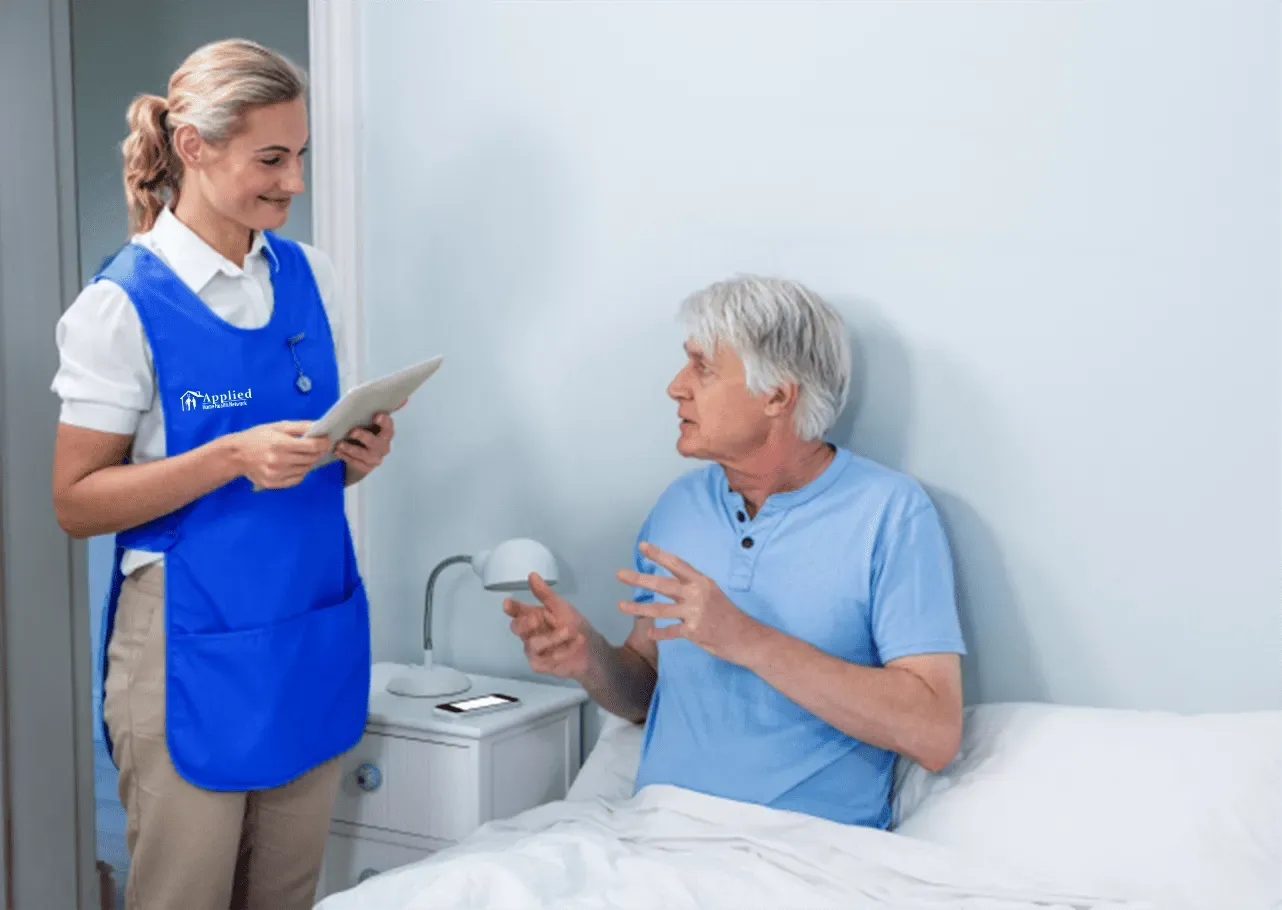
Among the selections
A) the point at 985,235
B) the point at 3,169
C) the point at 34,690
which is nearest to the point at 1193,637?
the point at 985,235

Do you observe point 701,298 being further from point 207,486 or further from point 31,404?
point 31,404

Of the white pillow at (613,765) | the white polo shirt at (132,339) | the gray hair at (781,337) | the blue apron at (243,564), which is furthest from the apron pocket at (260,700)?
the gray hair at (781,337)

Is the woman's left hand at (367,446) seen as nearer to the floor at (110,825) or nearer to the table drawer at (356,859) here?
the table drawer at (356,859)

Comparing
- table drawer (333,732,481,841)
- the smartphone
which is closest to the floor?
table drawer (333,732,481,841)

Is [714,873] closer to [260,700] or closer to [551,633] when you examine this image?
[551,633]

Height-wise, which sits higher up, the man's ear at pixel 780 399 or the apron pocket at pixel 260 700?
the man's ear at pixel 780 399

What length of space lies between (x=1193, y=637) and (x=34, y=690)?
177 centimetres

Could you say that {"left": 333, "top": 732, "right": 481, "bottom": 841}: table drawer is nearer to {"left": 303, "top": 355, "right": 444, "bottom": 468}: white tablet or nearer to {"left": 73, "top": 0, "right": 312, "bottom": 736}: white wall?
{"left": 303, "top": 355, "right": 444, "bottom": 468}: white tablet

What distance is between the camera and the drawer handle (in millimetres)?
1979

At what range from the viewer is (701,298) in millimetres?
1714

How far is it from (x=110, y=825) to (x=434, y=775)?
1342mm

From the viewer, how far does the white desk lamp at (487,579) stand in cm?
190

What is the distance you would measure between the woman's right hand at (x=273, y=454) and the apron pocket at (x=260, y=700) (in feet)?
0.78

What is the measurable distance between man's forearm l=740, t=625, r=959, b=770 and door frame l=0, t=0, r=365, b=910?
1.19 metres
